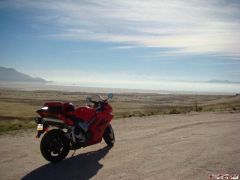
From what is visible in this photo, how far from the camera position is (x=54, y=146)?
27.8 feet

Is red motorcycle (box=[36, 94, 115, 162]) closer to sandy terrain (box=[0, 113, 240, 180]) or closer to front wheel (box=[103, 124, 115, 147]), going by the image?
sandy terrain (box=[0, 113, 240, 180])

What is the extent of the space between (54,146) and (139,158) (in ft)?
6.98

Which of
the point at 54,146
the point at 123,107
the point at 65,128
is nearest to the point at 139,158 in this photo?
the point at 65,128

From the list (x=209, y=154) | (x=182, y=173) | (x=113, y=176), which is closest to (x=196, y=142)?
(x=209, y=154)

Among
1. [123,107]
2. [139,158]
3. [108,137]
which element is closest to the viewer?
[139,158]

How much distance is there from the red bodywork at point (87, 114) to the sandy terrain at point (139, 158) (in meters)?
0.63

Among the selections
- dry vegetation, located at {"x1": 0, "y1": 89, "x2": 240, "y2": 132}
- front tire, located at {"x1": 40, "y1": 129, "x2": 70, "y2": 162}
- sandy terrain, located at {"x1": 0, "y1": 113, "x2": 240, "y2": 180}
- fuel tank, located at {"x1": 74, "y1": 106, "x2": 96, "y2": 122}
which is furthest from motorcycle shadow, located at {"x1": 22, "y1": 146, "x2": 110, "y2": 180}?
dry vegetation, located at {"x1": 0, "y1": 89, "x2": 240, "y2": 132}

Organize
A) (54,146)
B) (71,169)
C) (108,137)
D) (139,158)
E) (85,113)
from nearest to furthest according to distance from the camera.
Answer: (71,169)
(54,146)
(139,158)
(85,113)
(108,137)

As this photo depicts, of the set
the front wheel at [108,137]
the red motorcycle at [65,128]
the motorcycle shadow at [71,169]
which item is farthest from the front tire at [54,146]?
the front wheel at [108,137]

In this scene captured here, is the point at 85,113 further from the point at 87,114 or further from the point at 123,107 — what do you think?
the point at 123,107

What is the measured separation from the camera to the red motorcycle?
27.2 ft

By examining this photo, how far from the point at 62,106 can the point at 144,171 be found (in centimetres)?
257

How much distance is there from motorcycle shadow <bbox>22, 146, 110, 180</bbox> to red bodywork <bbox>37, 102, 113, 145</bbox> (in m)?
0.52

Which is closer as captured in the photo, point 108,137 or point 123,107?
point 108,137
